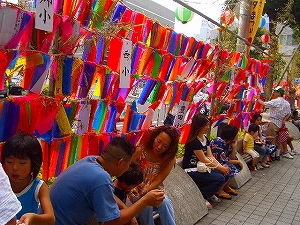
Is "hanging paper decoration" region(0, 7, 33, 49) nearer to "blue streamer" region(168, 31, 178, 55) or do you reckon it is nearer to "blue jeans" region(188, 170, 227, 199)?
"blue streamer" region(168, 31, 178, 55)

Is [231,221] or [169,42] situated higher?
[169,42]

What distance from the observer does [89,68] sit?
338cm

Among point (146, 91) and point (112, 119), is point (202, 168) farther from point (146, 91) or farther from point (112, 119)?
point (112, 119)

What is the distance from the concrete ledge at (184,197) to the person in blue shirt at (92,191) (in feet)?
5.46

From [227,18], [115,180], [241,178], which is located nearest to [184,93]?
[115,180]

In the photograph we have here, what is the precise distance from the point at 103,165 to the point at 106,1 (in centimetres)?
150

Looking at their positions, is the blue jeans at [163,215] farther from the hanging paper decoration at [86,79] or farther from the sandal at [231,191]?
the sandal at [231,191]

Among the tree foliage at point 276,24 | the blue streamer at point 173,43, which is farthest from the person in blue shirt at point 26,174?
the tree foliage at point 276,24

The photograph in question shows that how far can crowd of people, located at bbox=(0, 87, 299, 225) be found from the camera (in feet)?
7.47

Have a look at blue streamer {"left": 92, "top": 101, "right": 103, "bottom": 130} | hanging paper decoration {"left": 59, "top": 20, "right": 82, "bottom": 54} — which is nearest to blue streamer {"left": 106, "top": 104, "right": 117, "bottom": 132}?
blue streamer {"left": 92, "top": 101, "right": 103, "bottom": 130}

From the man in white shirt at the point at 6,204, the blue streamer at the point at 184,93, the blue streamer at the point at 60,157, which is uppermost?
the blue streamer at the point at 184,93

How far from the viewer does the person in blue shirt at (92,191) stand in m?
2.56

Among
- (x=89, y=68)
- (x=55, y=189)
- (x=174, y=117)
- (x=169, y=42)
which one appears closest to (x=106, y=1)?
(x=89, y=68)

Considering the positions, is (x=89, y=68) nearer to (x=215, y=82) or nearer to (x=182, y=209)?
(x=182, y=209)
